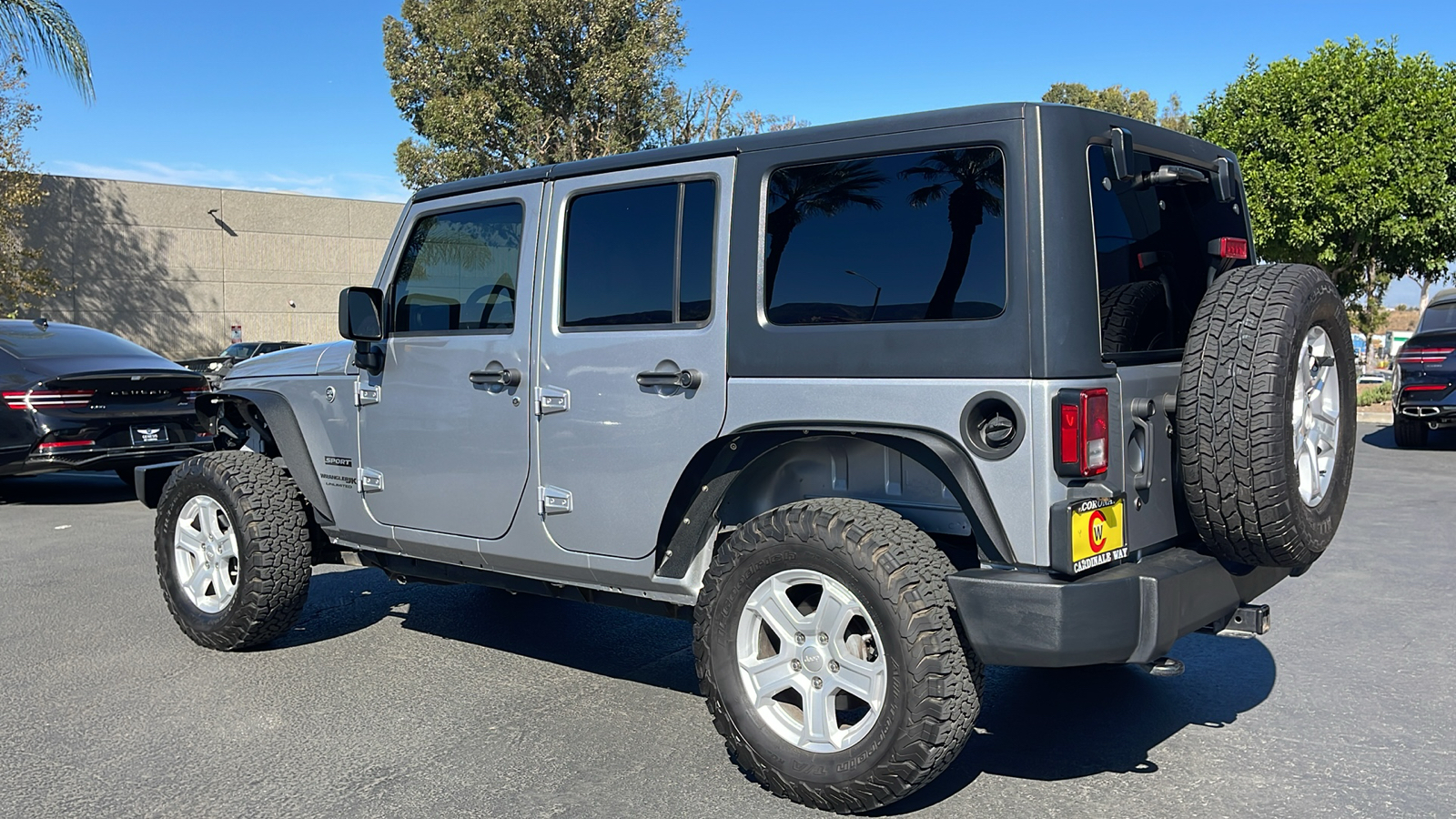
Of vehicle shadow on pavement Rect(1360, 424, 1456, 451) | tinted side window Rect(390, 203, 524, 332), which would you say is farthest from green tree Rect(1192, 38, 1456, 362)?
tinted side window Rect(390, 203, 524, 332)

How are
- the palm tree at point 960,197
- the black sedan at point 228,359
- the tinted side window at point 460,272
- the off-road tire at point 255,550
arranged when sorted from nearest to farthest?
1. the palm tree at point 960,197
2. the tinted side window at point 460,272
3. the off-road tire at point 255,550
4. the black sedan at point 228,359

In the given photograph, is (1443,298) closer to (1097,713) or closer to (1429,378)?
(1429,378)

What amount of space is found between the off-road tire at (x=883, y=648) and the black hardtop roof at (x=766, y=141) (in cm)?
117

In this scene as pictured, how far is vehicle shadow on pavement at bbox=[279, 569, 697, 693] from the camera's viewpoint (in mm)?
5473

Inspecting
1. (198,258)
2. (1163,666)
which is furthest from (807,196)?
(198,258)

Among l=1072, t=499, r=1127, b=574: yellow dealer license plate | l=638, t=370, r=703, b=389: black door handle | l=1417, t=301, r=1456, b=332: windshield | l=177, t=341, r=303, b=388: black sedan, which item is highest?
l=177, t=341, r=303, b=388: black sedan

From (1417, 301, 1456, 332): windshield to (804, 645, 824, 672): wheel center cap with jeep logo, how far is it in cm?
1297

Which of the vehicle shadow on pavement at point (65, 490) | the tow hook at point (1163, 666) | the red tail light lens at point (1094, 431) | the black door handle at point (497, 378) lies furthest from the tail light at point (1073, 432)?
the vehicle shadow on pavement at point (65, 490)

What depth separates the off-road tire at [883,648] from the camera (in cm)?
344

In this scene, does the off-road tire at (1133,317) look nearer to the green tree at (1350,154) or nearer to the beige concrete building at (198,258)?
the green tree at (1350,154)

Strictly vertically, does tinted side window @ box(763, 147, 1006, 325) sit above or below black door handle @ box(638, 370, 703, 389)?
above

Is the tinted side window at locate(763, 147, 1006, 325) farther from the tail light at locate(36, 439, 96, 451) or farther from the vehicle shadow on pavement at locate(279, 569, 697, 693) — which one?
the tail light at locate(36, 439, 96, 451)

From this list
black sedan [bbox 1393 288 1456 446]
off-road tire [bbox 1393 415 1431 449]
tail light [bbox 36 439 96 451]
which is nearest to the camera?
tail light [bbox 36 439 96 451]

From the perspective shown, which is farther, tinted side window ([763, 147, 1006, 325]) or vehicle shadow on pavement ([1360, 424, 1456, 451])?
vehicle shadow on pavement ([1360, 424, 1456, 451])
